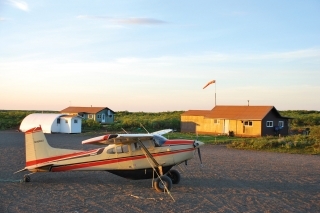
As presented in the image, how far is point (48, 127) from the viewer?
46.9m

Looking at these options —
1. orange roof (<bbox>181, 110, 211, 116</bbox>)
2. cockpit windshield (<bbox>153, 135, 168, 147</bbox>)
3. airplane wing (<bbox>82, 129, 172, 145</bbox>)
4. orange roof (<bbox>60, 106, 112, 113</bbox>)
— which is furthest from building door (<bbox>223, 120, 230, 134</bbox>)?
airplane wing (<bbox>82, 129, 172, 145</bbox>)

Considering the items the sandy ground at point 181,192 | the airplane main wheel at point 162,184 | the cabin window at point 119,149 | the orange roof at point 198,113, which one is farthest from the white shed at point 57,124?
the airplane main wheel at point 162,184

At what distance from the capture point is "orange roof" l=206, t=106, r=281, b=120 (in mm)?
44625

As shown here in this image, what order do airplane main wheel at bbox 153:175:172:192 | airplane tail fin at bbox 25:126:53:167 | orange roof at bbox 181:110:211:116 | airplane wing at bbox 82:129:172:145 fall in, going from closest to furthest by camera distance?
1. airplane wing at bbox 82:129:172:145
2. airplane main wheel at bbox 153:175:172:192
3. airplane tail fin at bbox 25:126:53:167
4. orange roof at bbox 181:110:211:116

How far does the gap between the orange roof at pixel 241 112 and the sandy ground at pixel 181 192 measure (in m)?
24.5

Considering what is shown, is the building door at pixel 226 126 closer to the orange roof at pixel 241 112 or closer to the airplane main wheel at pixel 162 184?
the orange roof at pixel 241 112

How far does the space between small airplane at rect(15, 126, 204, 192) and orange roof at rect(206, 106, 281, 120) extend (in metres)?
30.3

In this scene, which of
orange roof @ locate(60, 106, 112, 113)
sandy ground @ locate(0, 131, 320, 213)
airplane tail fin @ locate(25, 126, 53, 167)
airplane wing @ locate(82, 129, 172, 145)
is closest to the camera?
sandy ground @ locate(0, 131, 320, 213)

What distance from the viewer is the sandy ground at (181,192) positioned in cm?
1165

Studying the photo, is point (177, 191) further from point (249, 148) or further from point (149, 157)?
point (249, 148)

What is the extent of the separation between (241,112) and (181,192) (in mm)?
34186

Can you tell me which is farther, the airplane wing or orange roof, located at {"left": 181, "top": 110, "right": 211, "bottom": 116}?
orange roof, located at {"left": 181, "top": 110, "right": 211, "bottom": 116}

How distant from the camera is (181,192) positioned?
13.9 metres

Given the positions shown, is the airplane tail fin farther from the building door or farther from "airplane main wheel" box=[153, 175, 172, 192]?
the building door
